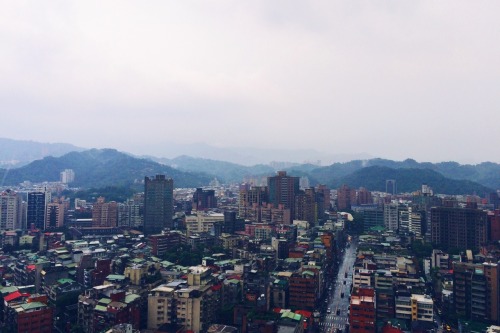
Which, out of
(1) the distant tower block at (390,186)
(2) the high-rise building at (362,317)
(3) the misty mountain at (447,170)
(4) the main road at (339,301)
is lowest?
(4) the main road at (339,301)

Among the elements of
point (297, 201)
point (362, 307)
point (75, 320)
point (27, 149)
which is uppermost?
point (27, 149)

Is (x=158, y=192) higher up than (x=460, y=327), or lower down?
higher up

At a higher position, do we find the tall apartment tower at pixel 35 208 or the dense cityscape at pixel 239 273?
the tall apartment tower at pixel 35 208

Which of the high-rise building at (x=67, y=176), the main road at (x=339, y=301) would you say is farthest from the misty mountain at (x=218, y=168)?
the main road at (x=339, y=301)

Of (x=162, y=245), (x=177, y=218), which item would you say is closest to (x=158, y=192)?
(x=177, y=218)

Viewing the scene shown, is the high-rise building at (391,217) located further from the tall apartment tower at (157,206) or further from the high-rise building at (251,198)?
the tall apartment tower at (157,206)

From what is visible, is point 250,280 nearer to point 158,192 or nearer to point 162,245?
point 162,245

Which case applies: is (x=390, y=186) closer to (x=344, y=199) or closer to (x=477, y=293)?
(x=344, y=199)

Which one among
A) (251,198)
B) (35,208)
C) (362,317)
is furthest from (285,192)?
(362,317)
